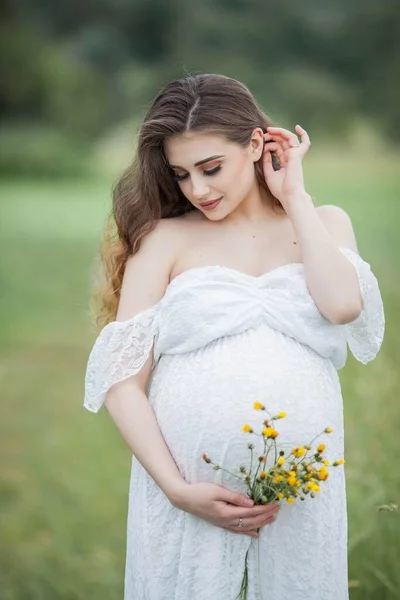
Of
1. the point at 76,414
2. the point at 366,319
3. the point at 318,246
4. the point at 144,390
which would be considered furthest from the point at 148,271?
the point at 76,414

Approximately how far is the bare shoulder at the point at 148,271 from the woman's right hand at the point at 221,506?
46cm

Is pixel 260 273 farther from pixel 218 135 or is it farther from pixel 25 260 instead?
pixel 25 260

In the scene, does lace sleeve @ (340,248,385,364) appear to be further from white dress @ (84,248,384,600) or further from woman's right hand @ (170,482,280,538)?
woman's right hand @ (170,482,280,538)

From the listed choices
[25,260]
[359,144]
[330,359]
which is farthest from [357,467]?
[359,144]

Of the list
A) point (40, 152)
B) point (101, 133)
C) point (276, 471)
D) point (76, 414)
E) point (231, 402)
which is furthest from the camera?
point (40, 152)

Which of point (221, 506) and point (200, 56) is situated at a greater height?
point (200, 56)

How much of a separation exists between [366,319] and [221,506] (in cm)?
62

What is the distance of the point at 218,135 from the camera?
86.7 inches

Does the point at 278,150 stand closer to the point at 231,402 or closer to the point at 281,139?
the point at 281,139

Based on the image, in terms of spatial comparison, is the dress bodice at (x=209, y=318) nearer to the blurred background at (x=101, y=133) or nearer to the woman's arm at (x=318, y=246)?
the woman's arm at (x=318, y=246)

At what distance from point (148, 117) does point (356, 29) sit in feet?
22.0

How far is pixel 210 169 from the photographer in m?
2.20

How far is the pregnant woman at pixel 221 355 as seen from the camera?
82.6 inches

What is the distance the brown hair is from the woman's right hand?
2.09ft
